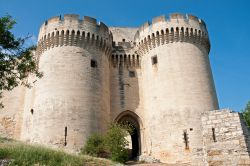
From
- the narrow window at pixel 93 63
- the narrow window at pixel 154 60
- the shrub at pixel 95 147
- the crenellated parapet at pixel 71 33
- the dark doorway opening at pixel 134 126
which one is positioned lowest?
the shrub at pixel 95 147

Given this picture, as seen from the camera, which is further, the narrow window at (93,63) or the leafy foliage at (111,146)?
the narrow window at (93,63)

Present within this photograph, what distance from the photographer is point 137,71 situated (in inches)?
821

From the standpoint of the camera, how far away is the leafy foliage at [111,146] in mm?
14875

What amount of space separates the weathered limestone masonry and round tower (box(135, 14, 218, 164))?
0.05m

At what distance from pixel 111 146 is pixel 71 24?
8725mm

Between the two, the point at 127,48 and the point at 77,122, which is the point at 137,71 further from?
the point at 77,122

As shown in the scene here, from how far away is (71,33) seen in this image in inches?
743

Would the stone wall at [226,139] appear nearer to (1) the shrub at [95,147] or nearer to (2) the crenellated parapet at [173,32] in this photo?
(1) the shrub at [95,147]

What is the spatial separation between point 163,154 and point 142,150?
1.83 m

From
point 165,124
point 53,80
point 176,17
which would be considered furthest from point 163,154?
point 176,17

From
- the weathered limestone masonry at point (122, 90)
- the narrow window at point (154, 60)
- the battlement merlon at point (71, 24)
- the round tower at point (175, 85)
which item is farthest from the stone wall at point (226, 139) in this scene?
the battlement merlon at point (71, 24)

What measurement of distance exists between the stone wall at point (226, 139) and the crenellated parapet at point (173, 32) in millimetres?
11706

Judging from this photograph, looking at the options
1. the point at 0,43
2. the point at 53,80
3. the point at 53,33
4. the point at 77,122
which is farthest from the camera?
the point at 53,33

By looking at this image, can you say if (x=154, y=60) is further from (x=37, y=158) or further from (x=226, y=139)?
(x=226, y=139)
